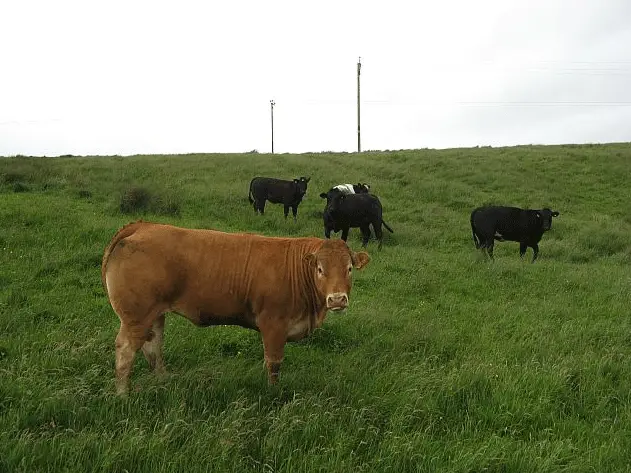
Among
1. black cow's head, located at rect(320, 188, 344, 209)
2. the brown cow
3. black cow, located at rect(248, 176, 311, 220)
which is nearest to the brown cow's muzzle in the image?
the brown cow

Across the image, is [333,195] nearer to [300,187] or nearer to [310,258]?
[300,187]

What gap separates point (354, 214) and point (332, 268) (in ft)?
31.7

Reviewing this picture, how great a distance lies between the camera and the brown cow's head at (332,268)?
4.54 meters

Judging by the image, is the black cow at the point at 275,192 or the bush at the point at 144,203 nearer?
the bush at the point at 144,203

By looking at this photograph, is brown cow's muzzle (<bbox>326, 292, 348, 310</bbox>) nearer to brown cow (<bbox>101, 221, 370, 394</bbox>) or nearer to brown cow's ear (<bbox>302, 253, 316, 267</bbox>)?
brown cow (<bbox>101, 221, 370, 394</bbox>)

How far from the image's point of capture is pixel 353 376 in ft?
16.4

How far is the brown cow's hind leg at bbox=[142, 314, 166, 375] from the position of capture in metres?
5.04

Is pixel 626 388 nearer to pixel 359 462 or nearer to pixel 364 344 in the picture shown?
pixel 364 344

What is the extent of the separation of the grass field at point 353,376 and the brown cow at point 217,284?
0.43 meters

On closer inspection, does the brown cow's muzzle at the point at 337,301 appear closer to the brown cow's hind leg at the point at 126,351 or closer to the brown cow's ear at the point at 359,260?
the brown cow's ear at the point at 359,260

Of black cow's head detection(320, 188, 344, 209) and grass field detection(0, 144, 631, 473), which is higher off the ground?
black cow's head detection(320, 188, 344, 209)

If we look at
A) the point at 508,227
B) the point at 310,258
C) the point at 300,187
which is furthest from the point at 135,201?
the point at 310,258

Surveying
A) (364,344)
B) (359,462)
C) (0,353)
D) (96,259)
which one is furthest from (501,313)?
(96,259)

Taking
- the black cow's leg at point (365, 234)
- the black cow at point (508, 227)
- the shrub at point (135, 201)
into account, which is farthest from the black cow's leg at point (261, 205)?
the black cow at point (508, 227)
